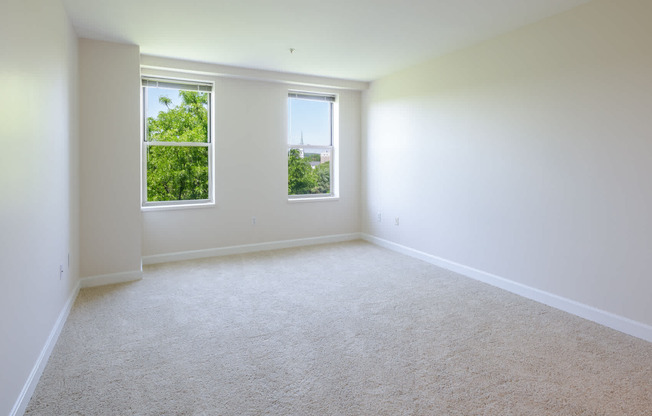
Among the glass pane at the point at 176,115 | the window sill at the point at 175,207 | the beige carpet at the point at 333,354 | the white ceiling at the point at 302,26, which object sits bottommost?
the beige carpet at the point at 333,354

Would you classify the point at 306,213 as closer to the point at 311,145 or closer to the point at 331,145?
the point at 311,145

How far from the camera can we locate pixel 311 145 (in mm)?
5691

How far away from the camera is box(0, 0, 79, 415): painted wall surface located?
5.50 ft

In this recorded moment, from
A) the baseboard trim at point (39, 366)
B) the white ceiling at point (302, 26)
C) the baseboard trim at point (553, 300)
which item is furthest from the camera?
the white ceiling at point (302, 26)

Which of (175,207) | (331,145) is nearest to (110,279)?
(175,207)

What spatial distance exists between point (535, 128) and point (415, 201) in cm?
179

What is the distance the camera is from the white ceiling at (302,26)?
9.77 feet

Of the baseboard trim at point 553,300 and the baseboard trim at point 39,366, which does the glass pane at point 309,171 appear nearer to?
the baseboard trim at point 553,300

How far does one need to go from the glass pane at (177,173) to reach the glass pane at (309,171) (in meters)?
1.25

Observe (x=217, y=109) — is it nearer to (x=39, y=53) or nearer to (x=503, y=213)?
(x=39, y=53)

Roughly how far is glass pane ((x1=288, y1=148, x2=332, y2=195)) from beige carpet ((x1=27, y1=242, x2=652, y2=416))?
→ 2.14 metres

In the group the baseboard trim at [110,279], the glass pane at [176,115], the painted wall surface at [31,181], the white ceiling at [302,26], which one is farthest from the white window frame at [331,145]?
the painted wall surface at [31,181]

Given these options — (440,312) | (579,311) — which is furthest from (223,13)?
(579,311)

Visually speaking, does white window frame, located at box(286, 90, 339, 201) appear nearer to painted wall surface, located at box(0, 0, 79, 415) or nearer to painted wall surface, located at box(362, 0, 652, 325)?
painted wall surface, located at box(362, 0, 652, 325)
